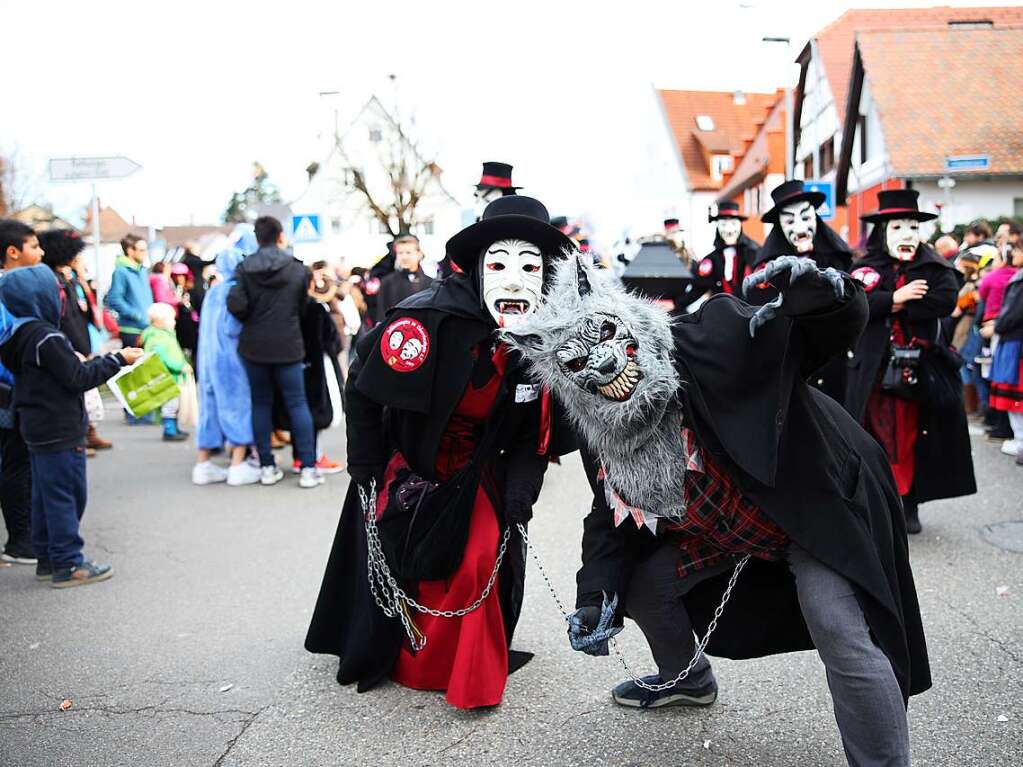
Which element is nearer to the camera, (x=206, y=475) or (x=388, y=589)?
(x=388, y=589)

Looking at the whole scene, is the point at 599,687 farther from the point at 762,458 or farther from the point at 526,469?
the point at 762,458

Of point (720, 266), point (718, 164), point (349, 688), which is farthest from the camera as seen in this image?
point (718, 164)

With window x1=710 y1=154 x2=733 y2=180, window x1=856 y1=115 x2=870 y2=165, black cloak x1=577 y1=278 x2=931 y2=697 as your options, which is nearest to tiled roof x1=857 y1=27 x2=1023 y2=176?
window x1=856 y1=115 x2=870 y2=165

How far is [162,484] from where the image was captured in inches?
315

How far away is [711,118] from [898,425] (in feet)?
151

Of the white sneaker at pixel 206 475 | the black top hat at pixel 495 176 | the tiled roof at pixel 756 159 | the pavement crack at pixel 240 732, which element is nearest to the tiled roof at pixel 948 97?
the tiled roof at pixel 756 159

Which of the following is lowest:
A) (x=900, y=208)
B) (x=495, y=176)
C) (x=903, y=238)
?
(x=903, y=238)

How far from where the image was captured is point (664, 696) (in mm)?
3494

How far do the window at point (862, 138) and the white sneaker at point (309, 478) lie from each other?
24.9 meters

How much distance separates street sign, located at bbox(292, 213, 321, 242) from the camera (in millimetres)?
15039

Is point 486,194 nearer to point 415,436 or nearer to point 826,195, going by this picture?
point 826,195

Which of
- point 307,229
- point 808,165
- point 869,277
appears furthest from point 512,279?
point 808,165

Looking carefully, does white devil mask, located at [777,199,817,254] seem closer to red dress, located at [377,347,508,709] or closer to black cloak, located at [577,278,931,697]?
red dress, located at [377,347,508,709]

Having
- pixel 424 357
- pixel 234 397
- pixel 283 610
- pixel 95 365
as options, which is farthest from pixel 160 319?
pixel 424 357
